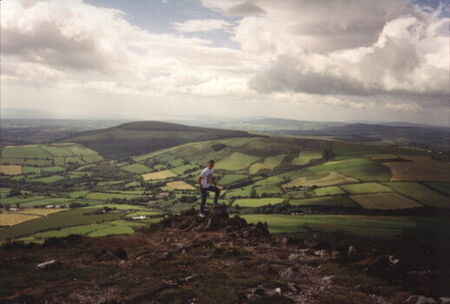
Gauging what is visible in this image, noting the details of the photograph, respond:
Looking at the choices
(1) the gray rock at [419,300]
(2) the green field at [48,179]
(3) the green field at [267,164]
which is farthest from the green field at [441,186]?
(2) the green field at [48,179]

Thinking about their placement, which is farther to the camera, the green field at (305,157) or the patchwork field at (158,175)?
the green field at (305,157)

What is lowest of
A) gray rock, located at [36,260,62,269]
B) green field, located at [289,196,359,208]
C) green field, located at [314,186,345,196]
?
green field, located at [289,196,359,208]

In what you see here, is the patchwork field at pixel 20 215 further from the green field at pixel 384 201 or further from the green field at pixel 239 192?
the green field at pixel 384 201

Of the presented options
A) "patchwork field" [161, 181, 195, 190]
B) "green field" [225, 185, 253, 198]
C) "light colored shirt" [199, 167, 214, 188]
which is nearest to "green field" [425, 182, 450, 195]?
"green field" [225, 185, 253, 198]

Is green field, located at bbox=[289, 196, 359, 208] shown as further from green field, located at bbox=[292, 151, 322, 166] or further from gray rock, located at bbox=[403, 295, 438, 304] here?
gray rock, located at bbox=[403, 295, 438, 304]

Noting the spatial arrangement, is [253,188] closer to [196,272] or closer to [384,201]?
[384,201]

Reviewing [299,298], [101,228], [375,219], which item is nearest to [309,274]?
[299,298]

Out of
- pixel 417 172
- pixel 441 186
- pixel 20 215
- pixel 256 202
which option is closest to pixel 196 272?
pixel 256 202
